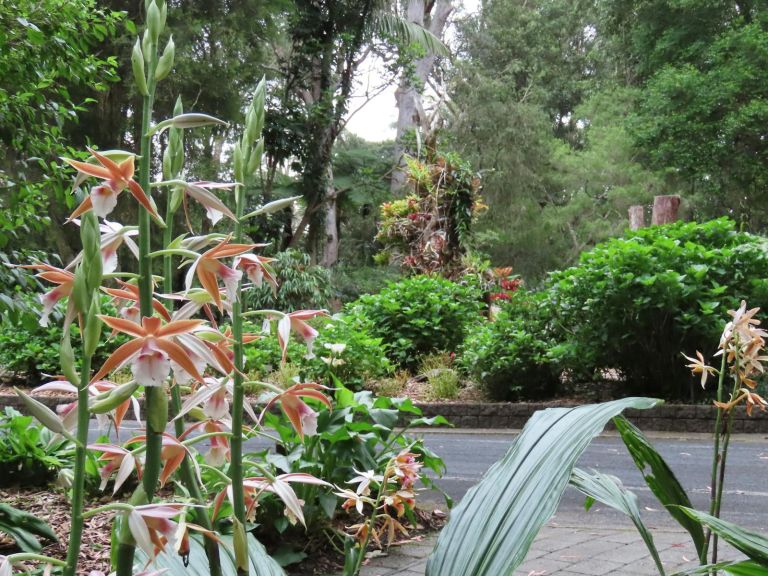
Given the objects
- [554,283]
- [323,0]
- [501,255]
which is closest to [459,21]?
[501,255]

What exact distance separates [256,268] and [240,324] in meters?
→ 0.07

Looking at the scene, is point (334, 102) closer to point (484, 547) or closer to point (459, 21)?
point (459, 21)

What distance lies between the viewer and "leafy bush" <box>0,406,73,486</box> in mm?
3723

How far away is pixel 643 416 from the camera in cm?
775

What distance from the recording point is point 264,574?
1128mm

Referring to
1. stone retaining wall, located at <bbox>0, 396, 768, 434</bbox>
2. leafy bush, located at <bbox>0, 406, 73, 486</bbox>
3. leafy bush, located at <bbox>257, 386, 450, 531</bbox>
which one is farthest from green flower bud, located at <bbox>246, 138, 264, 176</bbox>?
stone retaining wall, located at <bbox>0, 396, 768, 434</bbox>

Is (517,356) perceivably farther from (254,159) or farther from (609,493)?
(254,159)

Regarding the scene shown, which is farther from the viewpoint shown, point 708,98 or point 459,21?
point 459,21

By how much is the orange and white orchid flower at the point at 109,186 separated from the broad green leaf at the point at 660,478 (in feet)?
2.51

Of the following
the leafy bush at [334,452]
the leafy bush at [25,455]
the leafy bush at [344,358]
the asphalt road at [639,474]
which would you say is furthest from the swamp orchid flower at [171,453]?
the leafy bush at [344,358]

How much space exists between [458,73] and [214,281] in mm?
26864

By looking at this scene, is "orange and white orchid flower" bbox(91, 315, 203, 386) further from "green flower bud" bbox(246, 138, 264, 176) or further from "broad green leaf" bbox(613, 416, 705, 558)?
"broad green leaf" bbox(613, 416, 705, 558)

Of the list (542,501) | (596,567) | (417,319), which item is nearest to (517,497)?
(542,501)

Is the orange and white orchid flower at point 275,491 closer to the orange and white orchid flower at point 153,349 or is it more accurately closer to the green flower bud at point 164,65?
the orange and white orchid flower at point 153,349
